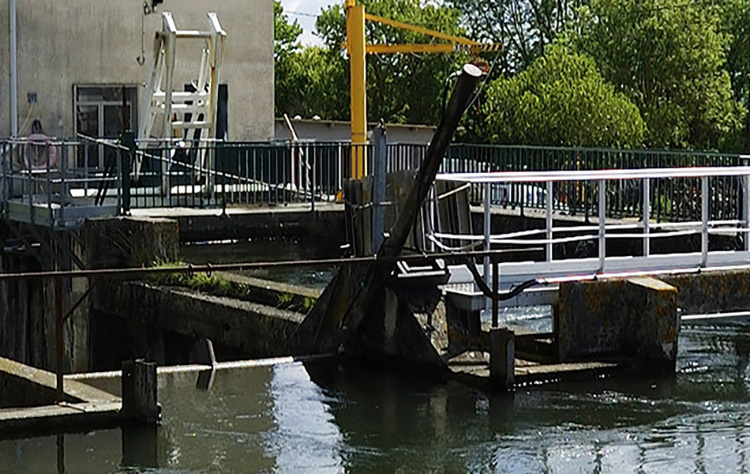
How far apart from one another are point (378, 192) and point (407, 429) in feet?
11.9

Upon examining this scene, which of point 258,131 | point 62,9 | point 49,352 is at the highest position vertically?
point 62,9

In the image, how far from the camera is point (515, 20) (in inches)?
3474

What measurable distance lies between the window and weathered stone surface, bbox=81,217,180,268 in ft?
34.7

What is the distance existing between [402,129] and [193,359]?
37.7 metres

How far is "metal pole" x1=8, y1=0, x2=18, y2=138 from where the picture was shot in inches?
1241

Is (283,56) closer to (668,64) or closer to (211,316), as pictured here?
(668,64)

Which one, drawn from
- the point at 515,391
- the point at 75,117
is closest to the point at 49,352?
the point at 75,117

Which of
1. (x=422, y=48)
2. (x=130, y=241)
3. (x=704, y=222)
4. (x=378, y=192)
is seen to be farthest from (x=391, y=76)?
(x=378, y=192)

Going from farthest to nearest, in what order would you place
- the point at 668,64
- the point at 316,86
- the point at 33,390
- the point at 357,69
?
the point at 316,86
the point at 668,64
the point at 357,69
the point at 33,390

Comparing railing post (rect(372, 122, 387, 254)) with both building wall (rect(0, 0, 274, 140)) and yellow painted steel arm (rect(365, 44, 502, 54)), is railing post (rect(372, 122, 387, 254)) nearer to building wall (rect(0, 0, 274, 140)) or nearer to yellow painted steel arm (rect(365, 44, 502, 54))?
building wall (rect(0, 0, 274, 140))

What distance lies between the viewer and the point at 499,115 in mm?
55875

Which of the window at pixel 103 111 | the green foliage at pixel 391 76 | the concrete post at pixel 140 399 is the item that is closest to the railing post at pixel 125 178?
the window at pixel 103 111

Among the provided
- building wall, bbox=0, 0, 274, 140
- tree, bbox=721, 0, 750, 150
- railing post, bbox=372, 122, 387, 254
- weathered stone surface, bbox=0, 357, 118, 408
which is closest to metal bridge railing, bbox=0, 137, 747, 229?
building wall, bbox=0, 0, 274, 140

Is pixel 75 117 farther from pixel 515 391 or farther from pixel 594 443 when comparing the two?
pixel 594 443
